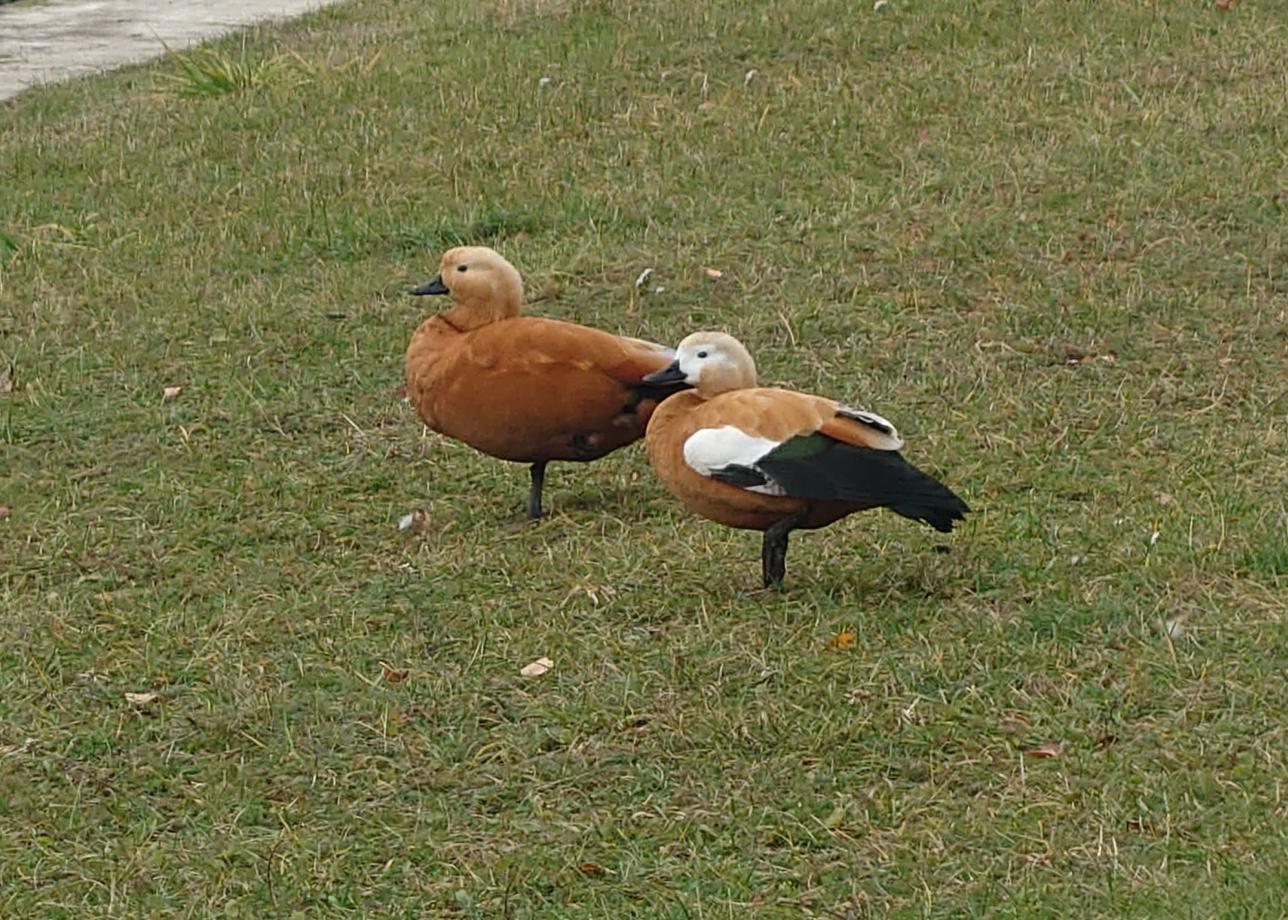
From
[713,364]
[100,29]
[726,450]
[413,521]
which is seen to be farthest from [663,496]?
[100,29]

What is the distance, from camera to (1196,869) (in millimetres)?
3695

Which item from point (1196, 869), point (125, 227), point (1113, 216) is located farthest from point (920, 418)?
point (125, 227)

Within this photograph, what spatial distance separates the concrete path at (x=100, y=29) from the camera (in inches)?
504

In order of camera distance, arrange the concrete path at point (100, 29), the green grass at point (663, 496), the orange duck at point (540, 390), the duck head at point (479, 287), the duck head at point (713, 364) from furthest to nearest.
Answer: the concrete path at point (100, 29)
the duck head at point (479, 287)
the orange duck at point (540, 390)
the duck head at point (713, 364)
the green grass at point (663, 496)

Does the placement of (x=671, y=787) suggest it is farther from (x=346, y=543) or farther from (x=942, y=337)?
(x=942, y=337)

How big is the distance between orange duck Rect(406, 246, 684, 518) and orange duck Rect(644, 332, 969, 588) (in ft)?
1.80

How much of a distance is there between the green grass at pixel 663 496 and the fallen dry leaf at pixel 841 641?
0.06m

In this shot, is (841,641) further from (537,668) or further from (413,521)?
(413,521)

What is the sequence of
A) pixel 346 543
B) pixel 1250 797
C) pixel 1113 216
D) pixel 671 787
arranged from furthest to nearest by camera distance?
pixel 1113 216, pixel 346 543, pixel 671 787, pixel 1250 797

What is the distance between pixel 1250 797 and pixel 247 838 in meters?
1.92

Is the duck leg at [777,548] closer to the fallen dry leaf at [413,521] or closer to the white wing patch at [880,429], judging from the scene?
the white wing patch at [880,429]

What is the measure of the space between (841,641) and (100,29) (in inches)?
423

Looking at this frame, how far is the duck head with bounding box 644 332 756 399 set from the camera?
5.27m

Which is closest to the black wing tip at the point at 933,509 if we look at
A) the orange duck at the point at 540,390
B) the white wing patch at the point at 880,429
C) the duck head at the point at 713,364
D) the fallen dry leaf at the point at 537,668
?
the white wing patch at the point at 880,429
